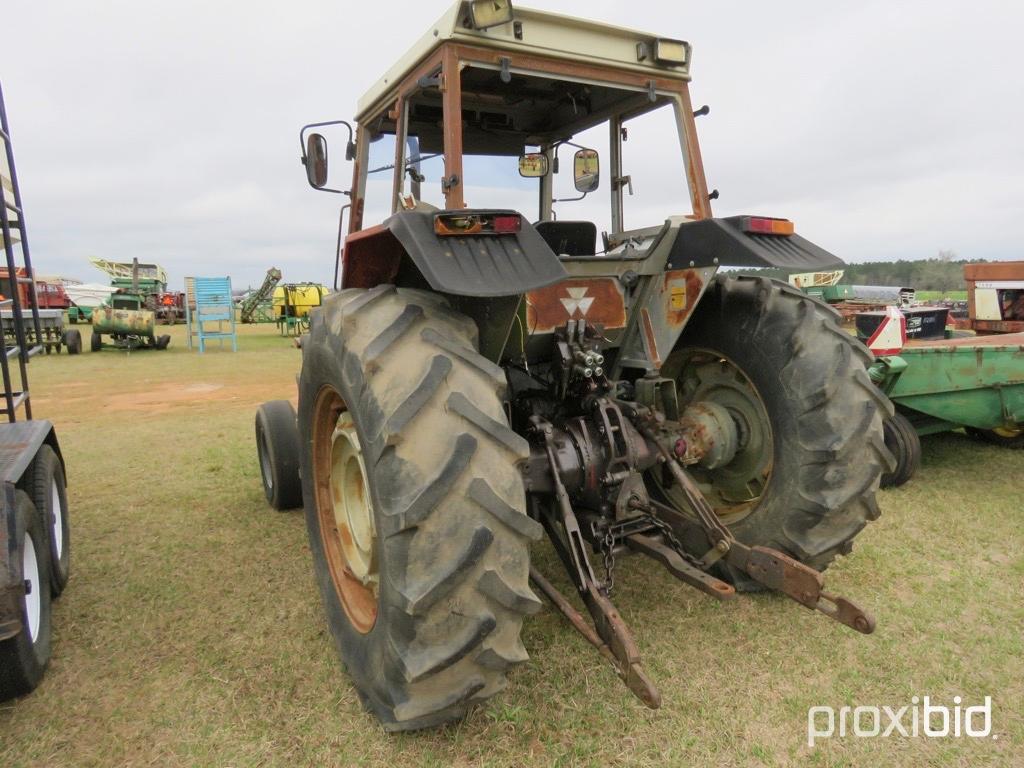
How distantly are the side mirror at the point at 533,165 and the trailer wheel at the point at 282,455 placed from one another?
207cm

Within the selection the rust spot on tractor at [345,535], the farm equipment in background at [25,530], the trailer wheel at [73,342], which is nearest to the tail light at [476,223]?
the rust spot on tractor at [345,535]

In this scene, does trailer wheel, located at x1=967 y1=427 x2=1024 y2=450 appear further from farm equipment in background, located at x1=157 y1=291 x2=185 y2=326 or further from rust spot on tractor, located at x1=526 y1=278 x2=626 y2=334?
farm equipment in background, located at x1=157 y1=291 x2=185 y2=326

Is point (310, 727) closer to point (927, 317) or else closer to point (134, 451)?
point (134, 451)

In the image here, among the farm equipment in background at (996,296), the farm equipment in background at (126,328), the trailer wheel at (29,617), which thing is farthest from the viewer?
the farm equipment in background at (126,328)

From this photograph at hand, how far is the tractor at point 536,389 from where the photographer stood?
1.88m

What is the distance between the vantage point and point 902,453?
14.9 ft

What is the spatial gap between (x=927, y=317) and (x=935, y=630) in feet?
16.2

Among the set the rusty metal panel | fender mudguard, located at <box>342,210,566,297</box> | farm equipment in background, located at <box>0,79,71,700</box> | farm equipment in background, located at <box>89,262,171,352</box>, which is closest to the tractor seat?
the rusty metal panel

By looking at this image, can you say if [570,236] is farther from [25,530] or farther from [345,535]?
[25,530]

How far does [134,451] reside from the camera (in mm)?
6078

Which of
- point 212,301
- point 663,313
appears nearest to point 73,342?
point 212,301

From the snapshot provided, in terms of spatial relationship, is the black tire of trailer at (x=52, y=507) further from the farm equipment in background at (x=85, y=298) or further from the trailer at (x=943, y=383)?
the farm equipment in background at (x=85, y=298)

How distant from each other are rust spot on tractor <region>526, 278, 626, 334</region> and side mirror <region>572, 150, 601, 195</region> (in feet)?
2.89

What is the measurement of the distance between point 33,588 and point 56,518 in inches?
35.0
